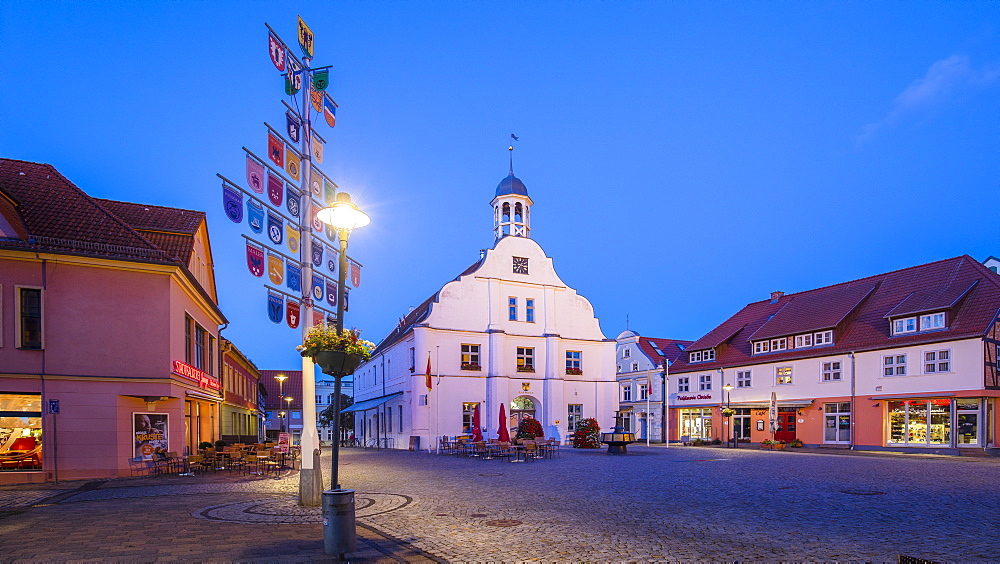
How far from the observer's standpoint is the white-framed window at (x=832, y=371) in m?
36.4

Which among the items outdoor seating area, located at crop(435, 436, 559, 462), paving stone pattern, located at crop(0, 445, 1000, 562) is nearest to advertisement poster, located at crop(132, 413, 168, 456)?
paving stone pattern, located at crop(0, 445, 1000, 562)

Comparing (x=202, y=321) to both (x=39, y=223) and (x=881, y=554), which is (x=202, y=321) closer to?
(x=39, y=223)

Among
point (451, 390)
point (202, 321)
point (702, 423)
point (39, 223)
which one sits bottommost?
point (702, 423)

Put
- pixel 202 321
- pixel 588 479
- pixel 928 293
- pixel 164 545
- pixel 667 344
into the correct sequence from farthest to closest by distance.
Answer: pixel 667 344 → pixel 928 293 → pixel 202 321 → pixel 588 479 → pixel 164 545

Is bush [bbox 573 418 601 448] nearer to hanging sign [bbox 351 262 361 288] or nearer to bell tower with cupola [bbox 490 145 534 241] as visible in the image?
bell tower with cupola [bbox 490 145 534 241]

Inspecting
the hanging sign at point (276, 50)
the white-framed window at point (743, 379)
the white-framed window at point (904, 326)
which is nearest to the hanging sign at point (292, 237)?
the hanging sign at point (276, 50)

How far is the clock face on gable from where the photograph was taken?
41734 mm

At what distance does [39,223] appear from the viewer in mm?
19094

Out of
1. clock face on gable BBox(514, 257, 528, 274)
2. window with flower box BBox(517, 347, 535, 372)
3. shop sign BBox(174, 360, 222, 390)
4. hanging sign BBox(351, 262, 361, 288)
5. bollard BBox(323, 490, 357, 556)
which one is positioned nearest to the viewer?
bollard BBox(323, 490, 357, 556)

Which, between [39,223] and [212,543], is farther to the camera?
[39,223]

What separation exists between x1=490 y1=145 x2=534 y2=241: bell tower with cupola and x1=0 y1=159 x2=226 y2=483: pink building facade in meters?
24.2

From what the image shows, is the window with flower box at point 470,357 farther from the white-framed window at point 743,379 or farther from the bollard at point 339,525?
the bollard at point 339,525

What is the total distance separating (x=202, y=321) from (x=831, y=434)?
3325cm

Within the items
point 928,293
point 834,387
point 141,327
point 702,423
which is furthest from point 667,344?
point 141,327
